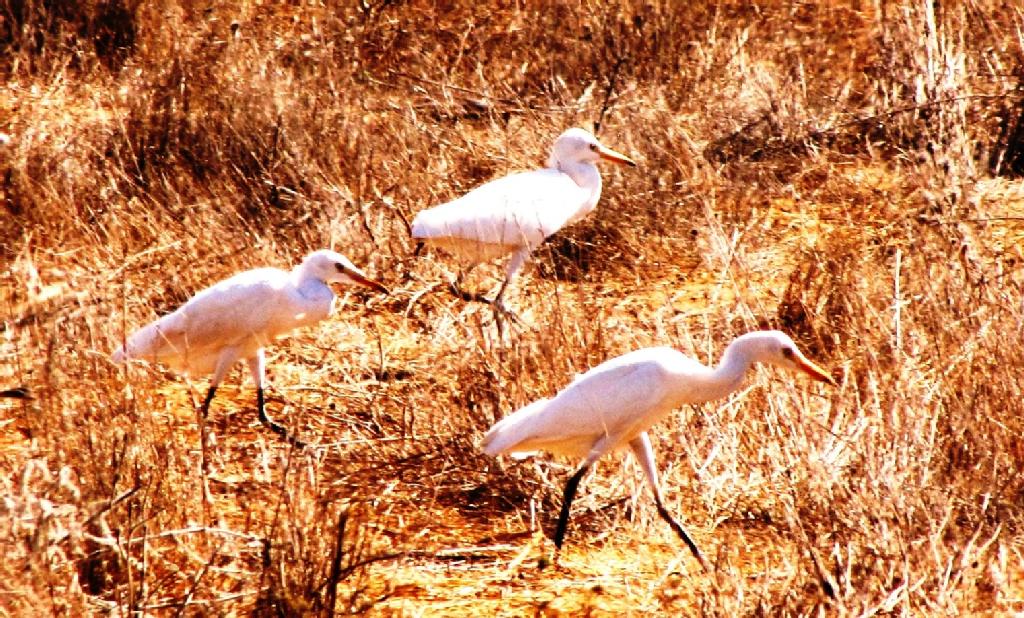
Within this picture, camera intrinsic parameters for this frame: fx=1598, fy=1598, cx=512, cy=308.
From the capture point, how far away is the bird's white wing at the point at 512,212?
220 inches

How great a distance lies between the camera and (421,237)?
5.54m

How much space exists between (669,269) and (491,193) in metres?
0.88

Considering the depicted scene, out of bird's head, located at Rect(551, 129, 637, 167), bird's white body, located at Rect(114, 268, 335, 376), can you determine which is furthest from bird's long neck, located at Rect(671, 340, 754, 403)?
bird's head, located at Rect(551, 129, 637, 167)

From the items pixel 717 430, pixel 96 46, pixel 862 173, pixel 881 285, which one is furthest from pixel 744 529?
pixel 96 46

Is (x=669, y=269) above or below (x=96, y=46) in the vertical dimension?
below

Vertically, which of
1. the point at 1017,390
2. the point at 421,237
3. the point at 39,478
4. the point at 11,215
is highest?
the point at 11,215

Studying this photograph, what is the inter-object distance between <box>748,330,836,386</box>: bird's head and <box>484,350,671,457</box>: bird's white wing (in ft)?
0.85

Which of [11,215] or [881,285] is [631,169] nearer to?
[881,285]

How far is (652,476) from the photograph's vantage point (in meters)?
4.14

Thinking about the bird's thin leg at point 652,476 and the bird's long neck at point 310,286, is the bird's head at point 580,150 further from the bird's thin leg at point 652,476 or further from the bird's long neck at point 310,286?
the bird's thin leg at point 652,476

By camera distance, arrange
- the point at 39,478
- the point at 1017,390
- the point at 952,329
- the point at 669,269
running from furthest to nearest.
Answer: the point at 669,269
the point at 952,329
the point at 1017,390
the point at 39,478

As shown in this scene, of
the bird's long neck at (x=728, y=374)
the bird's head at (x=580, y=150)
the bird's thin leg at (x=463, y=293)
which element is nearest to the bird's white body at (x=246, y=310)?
the bird's thin leg at (x=463, y=293)

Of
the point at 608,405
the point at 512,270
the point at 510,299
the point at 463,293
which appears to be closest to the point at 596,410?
the point at 608,405

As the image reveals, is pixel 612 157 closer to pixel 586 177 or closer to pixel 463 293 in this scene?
pixel 586 177
